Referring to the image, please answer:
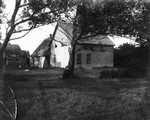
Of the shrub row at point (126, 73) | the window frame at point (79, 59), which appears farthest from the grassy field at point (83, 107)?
the window frame at point (79, 59)

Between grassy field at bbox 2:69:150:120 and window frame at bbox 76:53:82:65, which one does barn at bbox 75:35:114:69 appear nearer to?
window frame at bbox 76:53:82:65

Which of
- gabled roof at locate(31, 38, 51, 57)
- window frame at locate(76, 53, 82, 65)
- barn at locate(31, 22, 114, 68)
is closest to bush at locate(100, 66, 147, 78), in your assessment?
barn at locate(31, 22, 114, 68)

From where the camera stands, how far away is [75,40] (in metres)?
16.7

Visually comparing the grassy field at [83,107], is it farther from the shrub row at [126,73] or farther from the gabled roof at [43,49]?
the gabled roof at [43,49]

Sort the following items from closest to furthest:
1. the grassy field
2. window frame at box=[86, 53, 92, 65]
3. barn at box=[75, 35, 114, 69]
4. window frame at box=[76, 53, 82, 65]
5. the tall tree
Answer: the grassy field, the tall tree, window frame at box=[76, 53, 82, 65], barn at box=[75, 35, 114, 69], window frame at box=[86, 53, 92, 65]

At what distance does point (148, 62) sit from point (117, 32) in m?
4.37

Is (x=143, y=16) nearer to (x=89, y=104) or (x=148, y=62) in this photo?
(x=148, y=62)

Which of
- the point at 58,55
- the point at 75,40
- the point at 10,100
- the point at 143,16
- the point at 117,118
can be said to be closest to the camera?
the point at 117,118

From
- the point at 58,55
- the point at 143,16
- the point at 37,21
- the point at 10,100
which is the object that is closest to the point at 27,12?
the point at 37,21

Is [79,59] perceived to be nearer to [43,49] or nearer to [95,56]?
[95,56]

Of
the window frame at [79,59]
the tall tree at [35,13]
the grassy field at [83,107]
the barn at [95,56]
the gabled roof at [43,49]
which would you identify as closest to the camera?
the grassy field at [83,107]

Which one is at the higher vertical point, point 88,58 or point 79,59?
point 88,58

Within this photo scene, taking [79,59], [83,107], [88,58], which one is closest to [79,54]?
[79,59]

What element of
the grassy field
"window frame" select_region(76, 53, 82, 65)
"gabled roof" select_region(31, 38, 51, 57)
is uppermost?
"gabled roof" select_region(31, 38, 51, 57)
